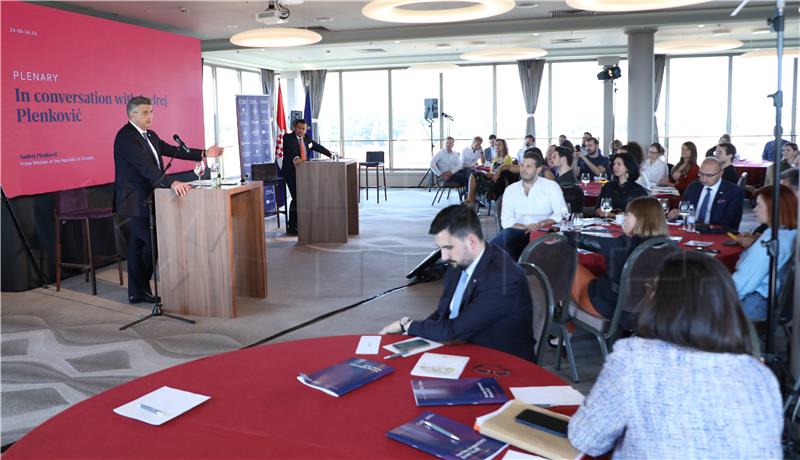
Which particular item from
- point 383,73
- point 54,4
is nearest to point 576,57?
point 383,73

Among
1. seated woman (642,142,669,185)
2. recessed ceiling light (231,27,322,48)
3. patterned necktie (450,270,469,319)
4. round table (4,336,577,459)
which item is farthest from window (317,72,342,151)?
round table (4,336,577,459)

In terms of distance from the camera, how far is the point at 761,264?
12.5ft

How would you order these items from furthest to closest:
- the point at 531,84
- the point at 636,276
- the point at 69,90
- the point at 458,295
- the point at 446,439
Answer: the point at 531,84 → the point at 69,90 → the point at 636,276 → the point at 458,295 → the point at 446,439

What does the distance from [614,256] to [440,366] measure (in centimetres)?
222

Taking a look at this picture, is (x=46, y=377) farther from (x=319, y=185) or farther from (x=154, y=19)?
(x=154, y=19)

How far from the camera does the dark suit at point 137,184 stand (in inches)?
235

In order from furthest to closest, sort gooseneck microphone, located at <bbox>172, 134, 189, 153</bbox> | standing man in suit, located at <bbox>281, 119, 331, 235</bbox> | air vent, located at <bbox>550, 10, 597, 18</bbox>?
air vent, located at <bbox>550, 10, 597, 18</bbox> < standing man in suit, located at <bbox>281, 119, 331, 235</bbox> < gooseneck microphone, located at <bbox>172, 134, 189, 153</bbox>

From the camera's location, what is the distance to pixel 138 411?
2.00 meters

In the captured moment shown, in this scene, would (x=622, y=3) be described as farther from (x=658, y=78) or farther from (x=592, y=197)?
(x=658, y=78)

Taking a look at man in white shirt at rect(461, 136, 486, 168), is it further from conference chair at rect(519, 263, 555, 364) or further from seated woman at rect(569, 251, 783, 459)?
seated woman at rect(569, 251, 783, 459)

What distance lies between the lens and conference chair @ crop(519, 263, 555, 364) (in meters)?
2.93

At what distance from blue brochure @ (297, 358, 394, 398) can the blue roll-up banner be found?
31.9 feet

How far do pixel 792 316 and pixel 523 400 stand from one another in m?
2.66

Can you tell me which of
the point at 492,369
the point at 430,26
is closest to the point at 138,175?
the point at 492,369
